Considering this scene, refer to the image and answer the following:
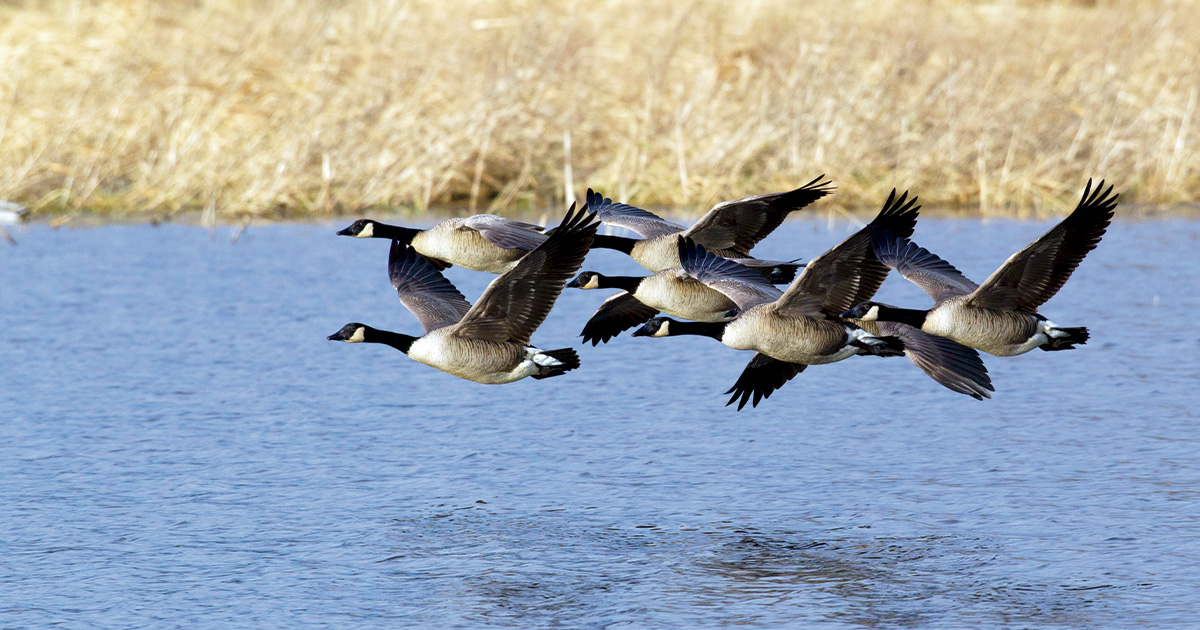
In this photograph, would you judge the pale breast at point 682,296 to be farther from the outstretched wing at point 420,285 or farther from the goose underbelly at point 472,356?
the outstretched wing at point 420,285

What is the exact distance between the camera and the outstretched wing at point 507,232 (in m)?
7.76

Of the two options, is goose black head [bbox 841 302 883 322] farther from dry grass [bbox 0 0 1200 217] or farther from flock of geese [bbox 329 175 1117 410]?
dry grass [bbox 0 0 1200 217]

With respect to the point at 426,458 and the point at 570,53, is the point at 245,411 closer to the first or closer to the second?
the point at 426,458

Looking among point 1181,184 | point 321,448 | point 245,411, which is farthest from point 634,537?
point 1181,184

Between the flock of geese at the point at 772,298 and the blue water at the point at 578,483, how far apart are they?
106cm

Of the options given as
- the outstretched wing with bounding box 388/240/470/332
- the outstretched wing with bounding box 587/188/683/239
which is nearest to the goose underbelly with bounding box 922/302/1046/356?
the outstretched wing with bounding box 587/188/683/239

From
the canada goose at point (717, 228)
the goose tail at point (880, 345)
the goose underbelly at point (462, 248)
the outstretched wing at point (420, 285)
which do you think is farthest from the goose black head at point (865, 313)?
the outstretched wing at point (420, 285)

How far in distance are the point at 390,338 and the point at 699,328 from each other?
1.61 metres

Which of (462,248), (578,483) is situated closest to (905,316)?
(462,248)

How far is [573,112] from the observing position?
757 inches

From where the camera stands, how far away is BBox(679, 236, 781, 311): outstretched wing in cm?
744

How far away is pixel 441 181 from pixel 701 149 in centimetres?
321

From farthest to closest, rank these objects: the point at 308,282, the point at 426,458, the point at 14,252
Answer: the point at 14,252 < the point at 308,282 < the point at 426,458

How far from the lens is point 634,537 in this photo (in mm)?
8211
